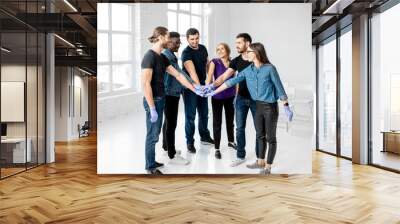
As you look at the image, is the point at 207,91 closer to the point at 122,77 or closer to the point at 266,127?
the point at 266,127

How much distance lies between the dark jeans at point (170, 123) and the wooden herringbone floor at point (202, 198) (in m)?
0.54

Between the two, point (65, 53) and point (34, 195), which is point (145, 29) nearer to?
point (34, 195)

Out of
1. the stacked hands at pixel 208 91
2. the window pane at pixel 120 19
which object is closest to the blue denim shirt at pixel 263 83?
the stacked hands at pixel 208 91

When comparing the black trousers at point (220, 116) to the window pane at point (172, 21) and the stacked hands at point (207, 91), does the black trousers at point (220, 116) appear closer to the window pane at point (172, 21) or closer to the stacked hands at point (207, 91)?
the stacked hands at point (207, 91)

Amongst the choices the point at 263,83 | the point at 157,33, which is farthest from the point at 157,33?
the point at 263,83

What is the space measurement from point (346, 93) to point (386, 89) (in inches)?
66.0

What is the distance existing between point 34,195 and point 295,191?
3453mm

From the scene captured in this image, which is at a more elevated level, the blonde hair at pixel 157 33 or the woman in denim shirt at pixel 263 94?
the blonde hair at pixel 157 33

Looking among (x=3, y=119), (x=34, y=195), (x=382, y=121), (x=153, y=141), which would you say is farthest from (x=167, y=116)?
(x=382, y=121)

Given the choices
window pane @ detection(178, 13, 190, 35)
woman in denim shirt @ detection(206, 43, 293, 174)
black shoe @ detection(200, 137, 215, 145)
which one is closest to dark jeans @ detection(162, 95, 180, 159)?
black shoe @ detection(200, 137, 215, 145)

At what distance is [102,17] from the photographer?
6.31 m

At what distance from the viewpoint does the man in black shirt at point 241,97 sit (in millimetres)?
6223

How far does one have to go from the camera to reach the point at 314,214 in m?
4.10

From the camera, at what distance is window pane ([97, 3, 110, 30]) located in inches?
248
